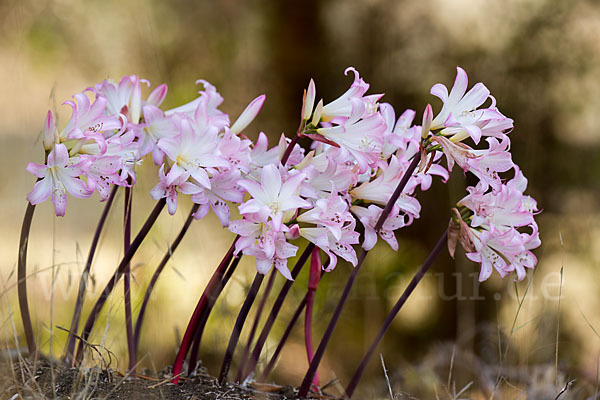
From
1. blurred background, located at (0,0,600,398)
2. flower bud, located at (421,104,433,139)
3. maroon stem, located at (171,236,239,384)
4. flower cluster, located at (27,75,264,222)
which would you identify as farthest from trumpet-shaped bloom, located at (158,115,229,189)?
blurred background, located at (0,0,600,398)

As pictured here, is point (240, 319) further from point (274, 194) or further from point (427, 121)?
point (427, 121)

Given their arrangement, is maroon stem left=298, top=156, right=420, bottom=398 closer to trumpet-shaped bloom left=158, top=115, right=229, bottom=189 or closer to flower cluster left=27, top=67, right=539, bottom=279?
flower cluster left=27, top=67, right=539, bottom=279

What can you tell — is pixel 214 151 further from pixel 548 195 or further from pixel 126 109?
pixel 548 195

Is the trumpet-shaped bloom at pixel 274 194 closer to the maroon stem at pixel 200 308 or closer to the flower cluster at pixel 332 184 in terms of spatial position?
the flower cluster at pixel 332 184

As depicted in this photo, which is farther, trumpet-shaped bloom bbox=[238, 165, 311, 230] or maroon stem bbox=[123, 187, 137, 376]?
maroon stem bbox=[123, 187, 137, 376]

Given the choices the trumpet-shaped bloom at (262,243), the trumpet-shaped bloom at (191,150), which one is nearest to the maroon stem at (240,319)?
the trumpet-shaped bloom at (262,243)

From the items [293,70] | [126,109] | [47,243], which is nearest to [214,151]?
[126,109]

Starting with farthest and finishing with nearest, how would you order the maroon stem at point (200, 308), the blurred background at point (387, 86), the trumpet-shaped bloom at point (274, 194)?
the blurred background at point (387, 86) → the maroon stem at point (200, 308) → the trumpet-shaped bloom at point (274, 194)

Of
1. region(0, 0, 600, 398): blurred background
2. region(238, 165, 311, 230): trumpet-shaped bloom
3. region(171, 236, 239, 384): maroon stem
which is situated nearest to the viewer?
region(238, 165, 311, 230): trumpet-shaped bloom
